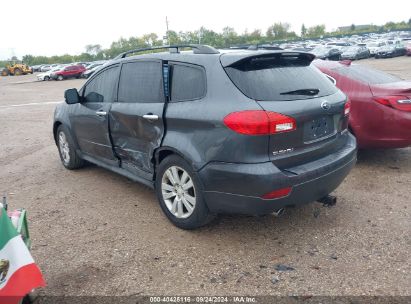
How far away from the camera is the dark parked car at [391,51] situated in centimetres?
3531

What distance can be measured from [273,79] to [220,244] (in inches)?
62.0

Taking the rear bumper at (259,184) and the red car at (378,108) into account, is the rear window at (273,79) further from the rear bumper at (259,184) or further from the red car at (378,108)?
the red car at (378,108)

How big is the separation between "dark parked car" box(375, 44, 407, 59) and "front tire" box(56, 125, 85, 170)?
119ft

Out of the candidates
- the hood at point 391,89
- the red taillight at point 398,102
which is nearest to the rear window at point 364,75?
the hood at point 391,89

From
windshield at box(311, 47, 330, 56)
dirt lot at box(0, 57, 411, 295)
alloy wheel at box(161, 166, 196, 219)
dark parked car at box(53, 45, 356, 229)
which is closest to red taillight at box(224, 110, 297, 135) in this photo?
dark parked car at box(53, 45, 356, 229)

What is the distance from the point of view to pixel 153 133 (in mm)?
3809

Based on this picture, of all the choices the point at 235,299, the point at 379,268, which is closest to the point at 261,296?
the point at 235,299

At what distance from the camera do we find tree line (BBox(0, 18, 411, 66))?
87875mm

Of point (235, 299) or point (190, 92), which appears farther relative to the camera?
point (190, 92)

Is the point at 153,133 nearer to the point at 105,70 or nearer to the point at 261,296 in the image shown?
the point at 105,70

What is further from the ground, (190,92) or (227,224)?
(190,92)

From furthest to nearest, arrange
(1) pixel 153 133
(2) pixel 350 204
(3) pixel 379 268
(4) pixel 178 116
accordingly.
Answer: (2) pixel 350 204 → (1) pixel 153 133 → (4) pixel 178 116 → (3) pixel 379 268

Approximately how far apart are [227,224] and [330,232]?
39.6 inches

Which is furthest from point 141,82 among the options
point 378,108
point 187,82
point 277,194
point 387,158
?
point 387,158
